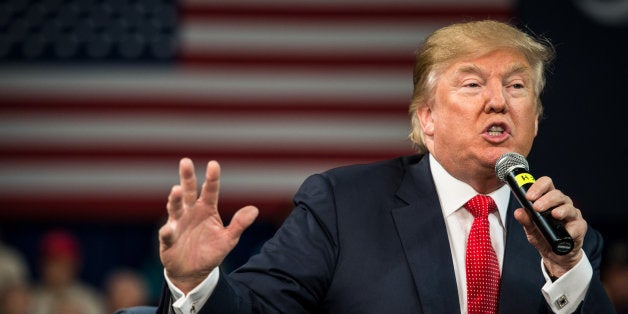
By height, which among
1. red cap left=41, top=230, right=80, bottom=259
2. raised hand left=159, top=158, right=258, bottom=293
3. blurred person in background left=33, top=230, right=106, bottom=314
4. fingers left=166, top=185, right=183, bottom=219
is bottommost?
blurred person in background left=33, top=230, right=106, bottom=314

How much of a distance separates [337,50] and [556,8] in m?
1.16

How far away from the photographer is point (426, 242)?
2.32 meters

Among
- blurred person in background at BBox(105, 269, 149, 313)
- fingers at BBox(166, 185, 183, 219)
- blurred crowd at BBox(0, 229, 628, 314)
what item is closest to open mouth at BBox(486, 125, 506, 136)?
fingers at BBox(166, 185, 183, 219)

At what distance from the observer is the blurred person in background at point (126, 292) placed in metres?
5.31

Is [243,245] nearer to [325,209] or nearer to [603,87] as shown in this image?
[603,87]

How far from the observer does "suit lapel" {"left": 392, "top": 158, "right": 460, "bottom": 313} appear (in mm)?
2245

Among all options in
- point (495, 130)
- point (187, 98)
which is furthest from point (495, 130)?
point (187, 98)

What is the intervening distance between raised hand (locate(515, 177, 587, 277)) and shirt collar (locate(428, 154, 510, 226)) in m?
0.26

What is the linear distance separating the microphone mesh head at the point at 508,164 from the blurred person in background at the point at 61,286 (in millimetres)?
3588

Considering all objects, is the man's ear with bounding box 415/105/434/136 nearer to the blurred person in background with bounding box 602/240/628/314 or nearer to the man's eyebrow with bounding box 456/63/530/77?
the man's eyebrow with bounding box 456/63/530/77

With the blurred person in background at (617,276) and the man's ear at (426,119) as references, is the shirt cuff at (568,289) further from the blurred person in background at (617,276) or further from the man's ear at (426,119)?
the blurred person in background at (617,276)

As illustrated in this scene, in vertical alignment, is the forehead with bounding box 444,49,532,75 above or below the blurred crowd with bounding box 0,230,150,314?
above

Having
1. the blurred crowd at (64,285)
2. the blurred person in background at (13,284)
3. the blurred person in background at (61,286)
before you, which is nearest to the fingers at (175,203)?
the blurred person in background at (13,284)

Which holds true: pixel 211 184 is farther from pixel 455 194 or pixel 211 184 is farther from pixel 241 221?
pixel 455 194
